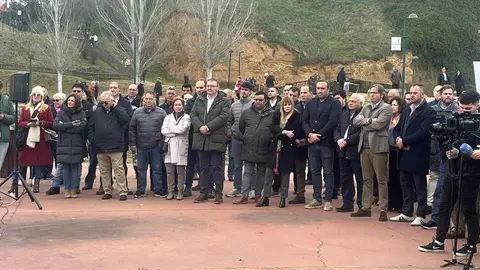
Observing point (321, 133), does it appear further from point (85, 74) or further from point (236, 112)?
point (85, 74)

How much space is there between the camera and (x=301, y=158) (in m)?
11.0

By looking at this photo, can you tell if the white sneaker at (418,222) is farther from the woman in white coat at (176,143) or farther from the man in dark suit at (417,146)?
the woman in white coat at (176,143)

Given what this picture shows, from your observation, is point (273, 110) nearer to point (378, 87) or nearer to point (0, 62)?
point (378, 87)

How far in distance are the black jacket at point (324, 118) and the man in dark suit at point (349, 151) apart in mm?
115

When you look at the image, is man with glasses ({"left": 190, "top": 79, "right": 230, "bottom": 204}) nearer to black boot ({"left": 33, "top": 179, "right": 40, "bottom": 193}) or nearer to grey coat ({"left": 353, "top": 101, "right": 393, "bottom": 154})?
grey coat ({"left": 353, "top": 101, "right": 393, "bottom": 154})

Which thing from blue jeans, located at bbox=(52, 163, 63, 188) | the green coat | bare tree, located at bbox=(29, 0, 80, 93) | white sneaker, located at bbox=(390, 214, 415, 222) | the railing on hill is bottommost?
white sneaker, located at bbox=(390, 214, 415, 222)

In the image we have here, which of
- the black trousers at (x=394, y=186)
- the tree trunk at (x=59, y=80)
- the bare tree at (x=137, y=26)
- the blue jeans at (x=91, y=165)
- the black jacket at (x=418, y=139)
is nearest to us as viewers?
the black jacket at (x=418, y=139)

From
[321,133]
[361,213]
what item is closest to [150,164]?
[321,133]

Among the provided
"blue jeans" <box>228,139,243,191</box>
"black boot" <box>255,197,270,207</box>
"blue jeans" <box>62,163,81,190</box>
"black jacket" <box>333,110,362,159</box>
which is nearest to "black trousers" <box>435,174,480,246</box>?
"black jacket" <box>333,110,362,159</box>

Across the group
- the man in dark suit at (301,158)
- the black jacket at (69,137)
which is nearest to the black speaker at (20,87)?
the black jacket at (69,137)

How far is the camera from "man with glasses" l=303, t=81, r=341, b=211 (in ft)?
34.7

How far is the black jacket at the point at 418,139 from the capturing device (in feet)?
30.7

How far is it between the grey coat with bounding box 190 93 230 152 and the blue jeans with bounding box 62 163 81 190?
217 centimetres

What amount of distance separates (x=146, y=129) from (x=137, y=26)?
38.7 metres
